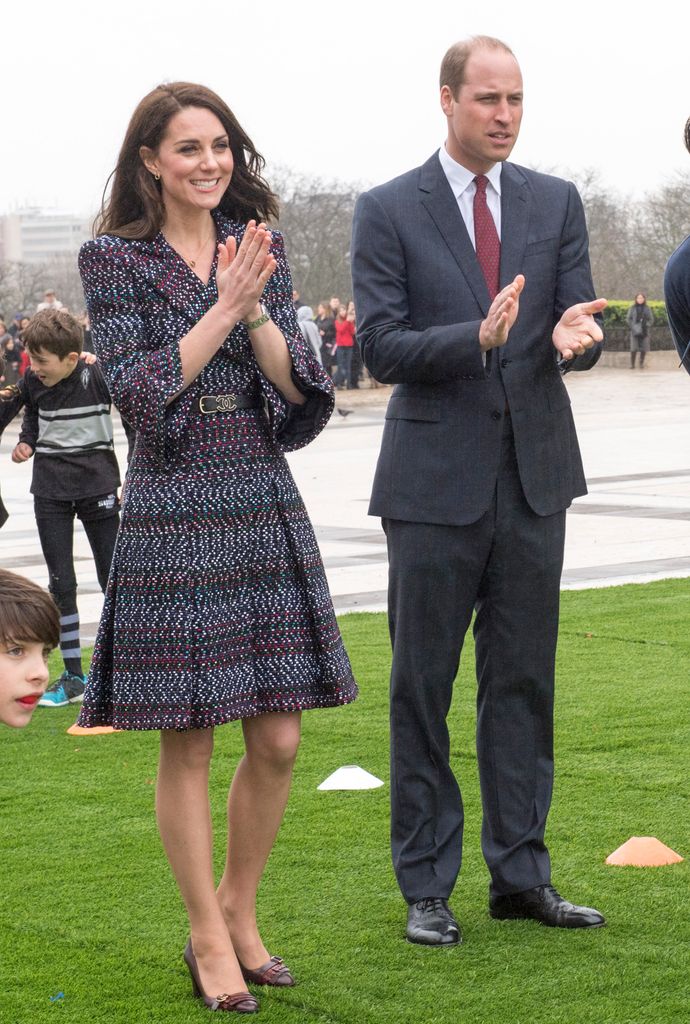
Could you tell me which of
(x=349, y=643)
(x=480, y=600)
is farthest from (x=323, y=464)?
(x=480, y=600)

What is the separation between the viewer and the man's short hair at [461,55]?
12.7 ft

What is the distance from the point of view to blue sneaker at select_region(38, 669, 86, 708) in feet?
23.4

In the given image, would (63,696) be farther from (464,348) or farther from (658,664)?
(464,348)

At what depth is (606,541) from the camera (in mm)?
11570

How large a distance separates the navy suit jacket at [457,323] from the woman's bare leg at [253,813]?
698 mm

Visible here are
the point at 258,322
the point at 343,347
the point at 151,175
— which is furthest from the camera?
the point at 343,347

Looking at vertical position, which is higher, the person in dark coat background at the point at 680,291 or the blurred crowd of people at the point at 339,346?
the person in dark coat background at the point at 680,291

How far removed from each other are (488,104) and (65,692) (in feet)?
13.4

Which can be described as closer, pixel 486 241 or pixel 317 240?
pixel 486 241

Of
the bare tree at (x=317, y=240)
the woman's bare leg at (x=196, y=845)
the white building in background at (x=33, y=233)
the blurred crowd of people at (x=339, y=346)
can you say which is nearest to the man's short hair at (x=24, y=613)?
the woman's bare leg at (x=196, y=845)

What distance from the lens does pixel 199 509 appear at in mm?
3521

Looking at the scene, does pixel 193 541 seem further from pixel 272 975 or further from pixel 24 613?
pixel 272 975

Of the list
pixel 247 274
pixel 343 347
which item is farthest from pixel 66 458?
pixel 343 347

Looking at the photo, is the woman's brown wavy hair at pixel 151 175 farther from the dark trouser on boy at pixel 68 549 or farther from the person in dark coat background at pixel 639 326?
the person in dark coat background at pixel 639 326
